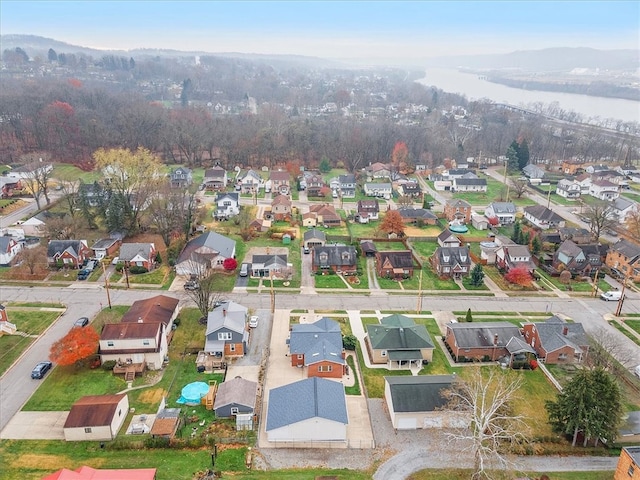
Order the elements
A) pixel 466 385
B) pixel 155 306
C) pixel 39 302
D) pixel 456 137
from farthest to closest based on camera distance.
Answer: pixel 456 137 → pixel 39 302 → pixel 155 306 → pixel 466 385

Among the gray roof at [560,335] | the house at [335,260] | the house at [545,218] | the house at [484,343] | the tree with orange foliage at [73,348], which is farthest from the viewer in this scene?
the house at [545,218]

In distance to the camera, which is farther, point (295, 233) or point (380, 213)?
point (380, 213)

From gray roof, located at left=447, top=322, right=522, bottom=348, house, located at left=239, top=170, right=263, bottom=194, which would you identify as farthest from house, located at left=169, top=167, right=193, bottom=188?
gray roof, located at left=447, top=322, right=522, bottom=348

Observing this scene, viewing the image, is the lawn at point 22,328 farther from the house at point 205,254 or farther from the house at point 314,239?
the house at point 314,239

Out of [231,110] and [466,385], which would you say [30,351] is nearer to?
[466,385]

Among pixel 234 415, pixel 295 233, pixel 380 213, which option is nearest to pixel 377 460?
pixel 234 415

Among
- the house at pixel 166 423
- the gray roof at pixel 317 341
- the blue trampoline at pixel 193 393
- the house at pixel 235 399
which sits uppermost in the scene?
the gray roof at pixel 317 341

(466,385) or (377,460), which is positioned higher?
(466,385)

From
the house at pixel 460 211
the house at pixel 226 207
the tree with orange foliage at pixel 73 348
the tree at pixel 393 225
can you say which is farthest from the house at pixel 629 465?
the house at pixel 226 207

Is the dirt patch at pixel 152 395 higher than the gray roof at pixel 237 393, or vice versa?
the gray roof at pixel 237 393
